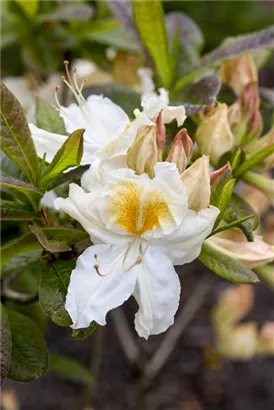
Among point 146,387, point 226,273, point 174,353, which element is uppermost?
point 226,273

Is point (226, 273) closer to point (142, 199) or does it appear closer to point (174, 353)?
point (142, 199)

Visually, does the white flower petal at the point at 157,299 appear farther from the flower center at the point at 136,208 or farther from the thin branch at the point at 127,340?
the thin branch at the point at 127,340

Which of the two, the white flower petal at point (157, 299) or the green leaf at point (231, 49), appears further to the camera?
the green leaf at point (231, 49)

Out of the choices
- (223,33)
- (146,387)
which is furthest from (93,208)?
(146,387)

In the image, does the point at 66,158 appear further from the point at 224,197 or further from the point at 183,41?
the point at 183,41

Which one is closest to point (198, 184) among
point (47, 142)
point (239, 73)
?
point (47, 142)

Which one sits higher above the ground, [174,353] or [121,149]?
[121,149]

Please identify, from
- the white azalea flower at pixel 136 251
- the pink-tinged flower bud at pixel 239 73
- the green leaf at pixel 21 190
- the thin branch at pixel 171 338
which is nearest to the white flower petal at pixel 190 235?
the white azalea flower at pixel 136 251
